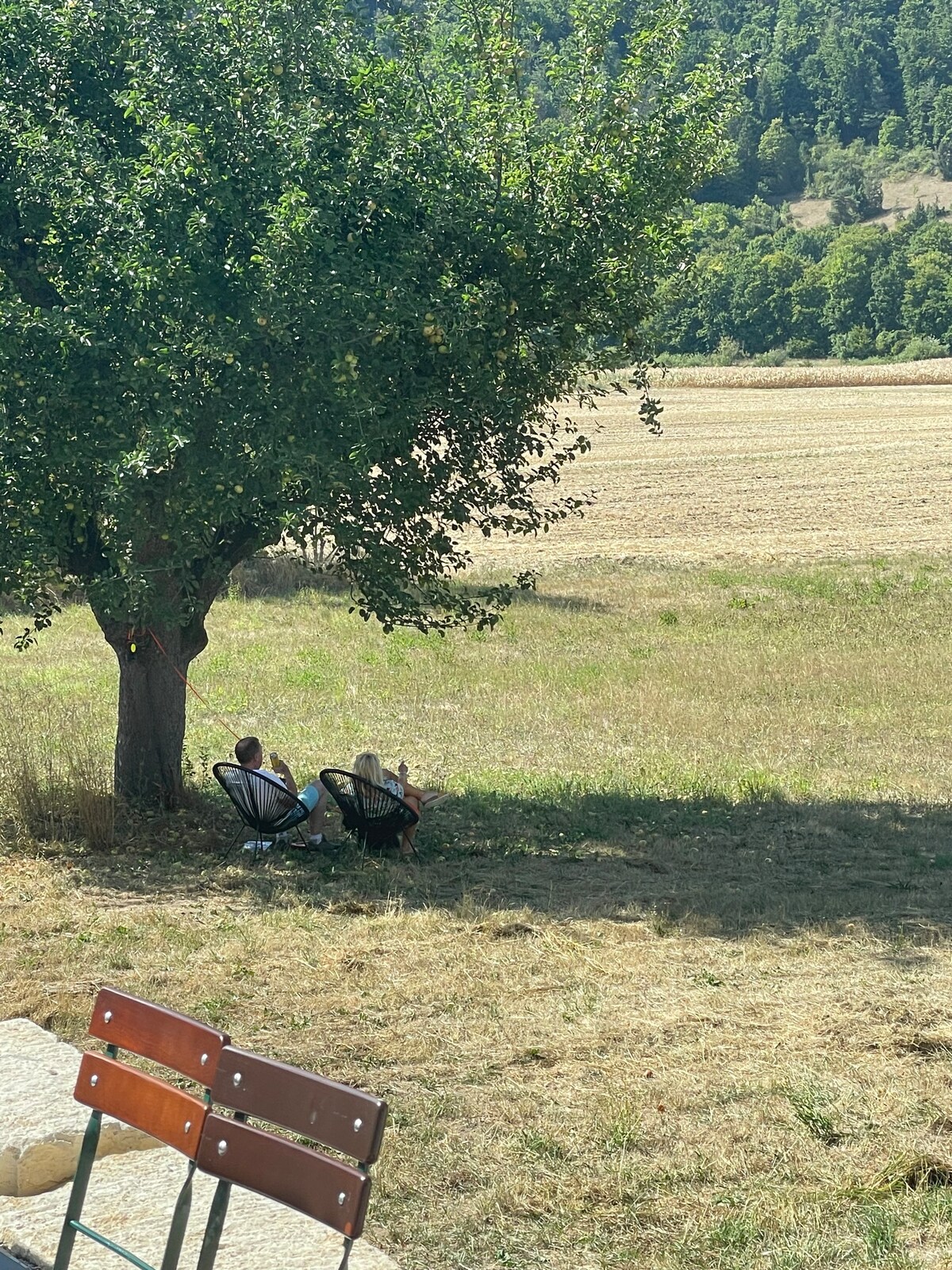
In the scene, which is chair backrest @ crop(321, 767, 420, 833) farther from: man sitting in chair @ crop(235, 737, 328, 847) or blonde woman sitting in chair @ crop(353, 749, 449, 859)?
man sitting in chair @ crop(235, 737, 328, 847)

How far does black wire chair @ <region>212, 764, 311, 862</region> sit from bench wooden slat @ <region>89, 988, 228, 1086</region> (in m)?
6.16

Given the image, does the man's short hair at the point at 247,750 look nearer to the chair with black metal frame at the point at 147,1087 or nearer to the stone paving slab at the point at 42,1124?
the stone paving slab at the point at 42,1124

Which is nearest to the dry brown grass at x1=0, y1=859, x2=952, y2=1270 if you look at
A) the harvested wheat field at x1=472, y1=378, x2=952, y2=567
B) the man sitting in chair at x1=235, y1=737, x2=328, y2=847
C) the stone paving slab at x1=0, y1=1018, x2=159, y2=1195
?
the stone paving slab at x1=0, y1=1018, x2=159, y2=1195

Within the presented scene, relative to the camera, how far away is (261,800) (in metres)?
10.4

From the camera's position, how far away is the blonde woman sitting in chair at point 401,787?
1062cm

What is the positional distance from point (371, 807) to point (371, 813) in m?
0.05

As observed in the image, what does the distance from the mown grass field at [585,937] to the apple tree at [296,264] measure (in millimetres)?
2063

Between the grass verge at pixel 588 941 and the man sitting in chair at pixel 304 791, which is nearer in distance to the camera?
the grass verge at pixel 588 941

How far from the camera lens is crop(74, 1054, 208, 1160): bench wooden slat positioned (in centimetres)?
369

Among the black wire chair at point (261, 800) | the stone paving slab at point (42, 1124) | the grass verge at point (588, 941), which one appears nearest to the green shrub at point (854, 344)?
the grass verge at point (588, 941)

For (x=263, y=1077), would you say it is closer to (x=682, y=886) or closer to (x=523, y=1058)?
(x=523, y=1058)

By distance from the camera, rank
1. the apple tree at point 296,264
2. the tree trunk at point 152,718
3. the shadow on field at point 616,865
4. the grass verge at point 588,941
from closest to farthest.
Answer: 1. the grass verge at point 588,941
2. the shadow on field at point 616,865
3. the apple tree at point 296,264
4. the tree trunk at point 152,718

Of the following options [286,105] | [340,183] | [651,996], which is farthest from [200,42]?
[651,996]

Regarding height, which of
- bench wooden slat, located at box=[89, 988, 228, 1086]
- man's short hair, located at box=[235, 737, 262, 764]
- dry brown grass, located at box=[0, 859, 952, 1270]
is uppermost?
bench wooden slat, located at box=[89, 988, 228, 1086]
